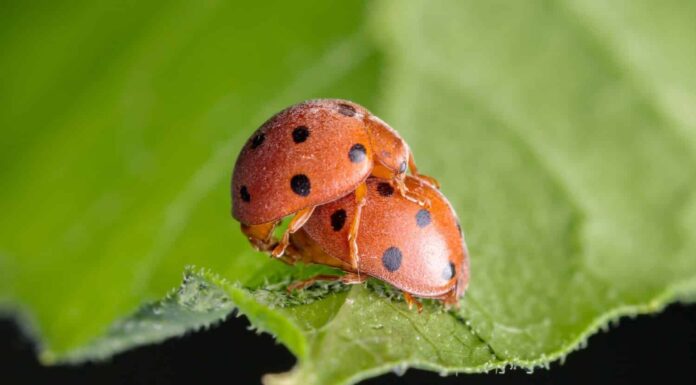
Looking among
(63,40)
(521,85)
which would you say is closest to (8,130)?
(63,40)

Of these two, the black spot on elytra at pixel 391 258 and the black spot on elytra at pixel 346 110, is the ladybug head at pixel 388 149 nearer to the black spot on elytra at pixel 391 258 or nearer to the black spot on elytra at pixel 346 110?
the black spot on elytra at pixel 346 110

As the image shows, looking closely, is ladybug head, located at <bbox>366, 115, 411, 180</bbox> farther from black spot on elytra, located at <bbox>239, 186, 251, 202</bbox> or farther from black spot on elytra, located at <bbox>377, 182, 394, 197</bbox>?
black spot on elytra, located at <bbox>239, 186, 251, 202</bbox>

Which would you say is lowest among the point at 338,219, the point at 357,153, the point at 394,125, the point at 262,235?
the point at 262,235

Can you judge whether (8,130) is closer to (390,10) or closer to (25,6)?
(25,6)

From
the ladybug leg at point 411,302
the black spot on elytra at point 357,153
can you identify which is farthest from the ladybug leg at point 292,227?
the ladybug leg at point 411,302

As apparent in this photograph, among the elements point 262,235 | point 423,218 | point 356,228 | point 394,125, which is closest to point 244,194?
point 262,235

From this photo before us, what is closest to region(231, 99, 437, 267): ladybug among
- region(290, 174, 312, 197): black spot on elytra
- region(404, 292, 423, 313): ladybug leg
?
region(290, 174, 312, 197): black spot on elytra

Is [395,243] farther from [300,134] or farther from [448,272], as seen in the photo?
[300,134]
